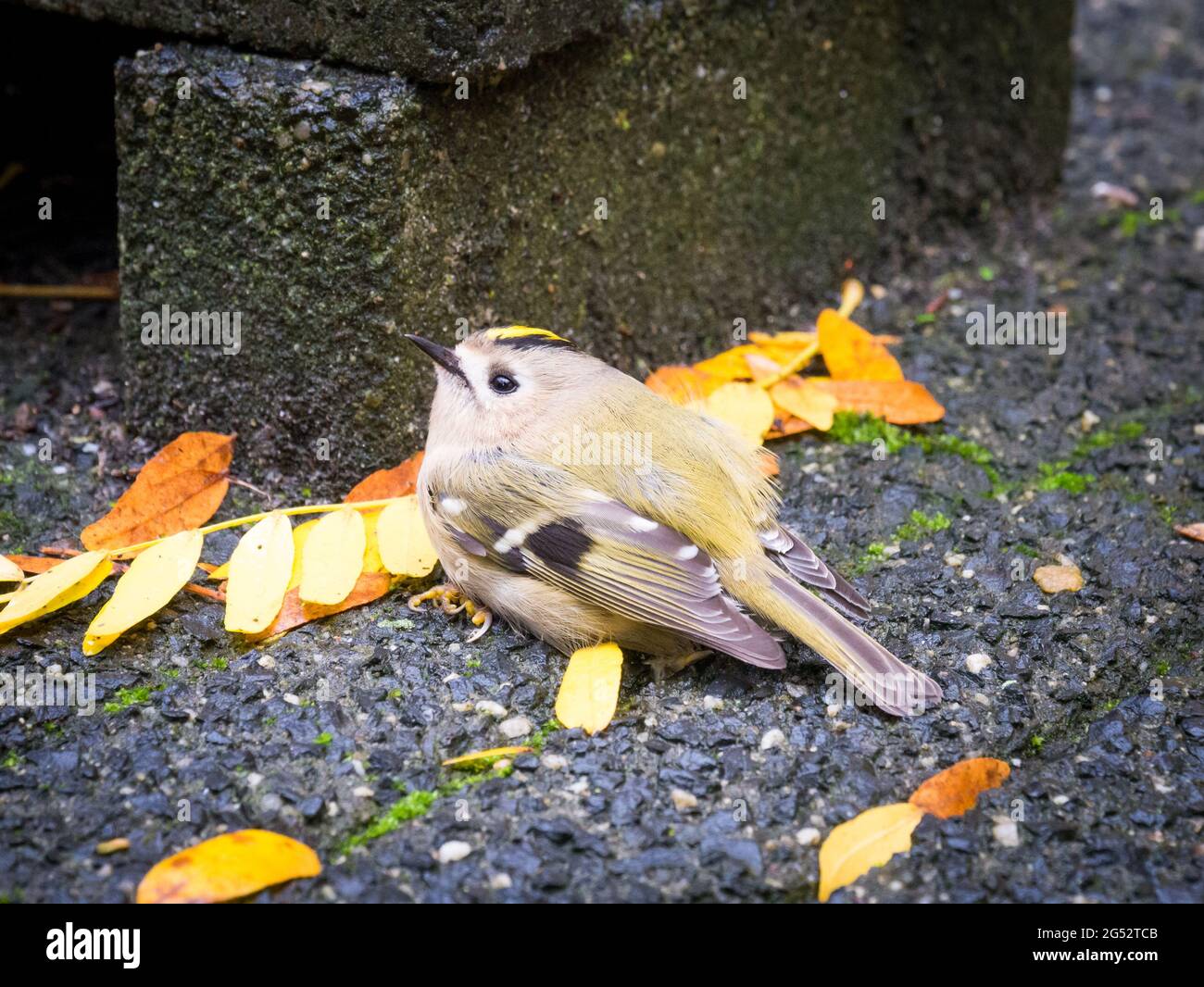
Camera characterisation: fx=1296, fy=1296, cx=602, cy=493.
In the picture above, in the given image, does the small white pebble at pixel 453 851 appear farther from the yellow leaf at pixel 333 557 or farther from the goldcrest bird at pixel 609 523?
the yellow leaf at pixel 333 557

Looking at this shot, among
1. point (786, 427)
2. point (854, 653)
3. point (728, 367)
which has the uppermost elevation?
point (728, 367)

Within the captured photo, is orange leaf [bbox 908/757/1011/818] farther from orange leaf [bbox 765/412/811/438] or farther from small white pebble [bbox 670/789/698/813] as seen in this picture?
orange leaf [bbox 765/412/811/438]

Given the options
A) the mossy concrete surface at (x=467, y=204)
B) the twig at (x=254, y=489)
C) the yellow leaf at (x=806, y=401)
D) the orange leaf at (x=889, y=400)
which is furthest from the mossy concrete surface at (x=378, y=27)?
the orange leaf at (x=889, y=400)

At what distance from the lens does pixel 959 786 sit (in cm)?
240

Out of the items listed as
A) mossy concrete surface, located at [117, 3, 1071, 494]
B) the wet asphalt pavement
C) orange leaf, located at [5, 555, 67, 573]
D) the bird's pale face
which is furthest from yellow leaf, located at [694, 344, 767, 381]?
orange leaf, located at [5, 555, 67, 573]

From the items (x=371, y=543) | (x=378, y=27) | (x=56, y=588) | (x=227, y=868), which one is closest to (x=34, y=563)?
(x=56, y=588)

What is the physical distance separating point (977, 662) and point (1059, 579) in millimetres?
400

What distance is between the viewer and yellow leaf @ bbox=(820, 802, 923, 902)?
2.22 meters

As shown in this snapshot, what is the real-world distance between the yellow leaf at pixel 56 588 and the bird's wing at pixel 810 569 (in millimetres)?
1439

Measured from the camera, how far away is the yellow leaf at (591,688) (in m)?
2.57

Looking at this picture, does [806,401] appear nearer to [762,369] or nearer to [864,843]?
[762,369]

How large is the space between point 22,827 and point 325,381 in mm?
1282

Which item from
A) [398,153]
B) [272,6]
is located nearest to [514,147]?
[398,153]
